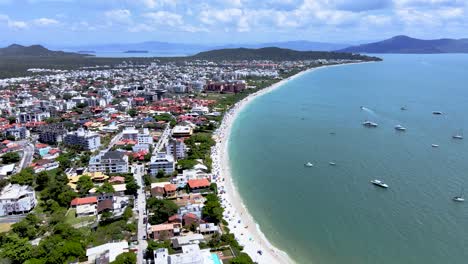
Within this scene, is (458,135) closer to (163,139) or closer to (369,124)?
(369,124)

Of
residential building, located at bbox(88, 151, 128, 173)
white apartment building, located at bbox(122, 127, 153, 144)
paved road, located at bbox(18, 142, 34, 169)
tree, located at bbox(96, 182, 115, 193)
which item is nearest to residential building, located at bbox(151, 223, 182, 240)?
tree, located at bbox(96, 182, 115, 193)

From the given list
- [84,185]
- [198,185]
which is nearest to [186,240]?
[198,185]

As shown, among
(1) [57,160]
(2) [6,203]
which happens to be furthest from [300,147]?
(2) [6,203]

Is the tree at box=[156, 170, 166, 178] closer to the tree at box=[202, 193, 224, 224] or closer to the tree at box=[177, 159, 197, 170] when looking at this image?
the tree at box=[177, 159, 197, 170]

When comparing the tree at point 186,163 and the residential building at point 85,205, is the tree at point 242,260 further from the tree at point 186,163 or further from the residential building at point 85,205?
the tree at point 186,163

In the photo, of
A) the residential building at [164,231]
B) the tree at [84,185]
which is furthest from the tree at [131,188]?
the residential building at [164,231]

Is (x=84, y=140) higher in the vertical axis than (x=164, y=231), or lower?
higher
